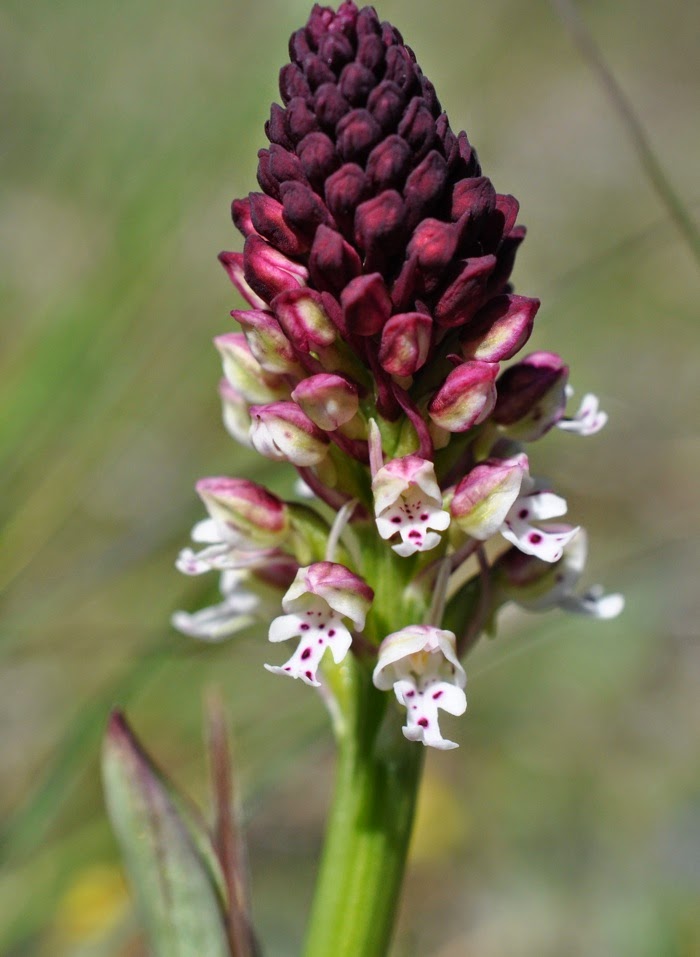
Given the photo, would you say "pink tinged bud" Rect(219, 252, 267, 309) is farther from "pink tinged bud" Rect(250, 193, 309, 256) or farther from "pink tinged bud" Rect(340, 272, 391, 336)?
"pink tinged bud" Rect(340, 272, 391, 336)

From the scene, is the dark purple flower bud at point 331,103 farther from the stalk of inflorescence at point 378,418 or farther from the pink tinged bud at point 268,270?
the pink tinged bud at point 268,270

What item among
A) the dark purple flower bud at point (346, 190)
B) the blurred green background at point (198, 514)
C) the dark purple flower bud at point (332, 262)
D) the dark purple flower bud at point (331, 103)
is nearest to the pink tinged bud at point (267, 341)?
the dark purple flower bud at point (332, 262)

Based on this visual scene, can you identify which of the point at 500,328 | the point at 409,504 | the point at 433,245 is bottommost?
the point at 409,504

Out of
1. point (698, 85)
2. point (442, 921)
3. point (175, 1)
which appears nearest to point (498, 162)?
point (698, 85)

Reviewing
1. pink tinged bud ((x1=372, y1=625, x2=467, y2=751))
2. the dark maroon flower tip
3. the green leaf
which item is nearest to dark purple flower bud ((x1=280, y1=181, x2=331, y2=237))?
the dark maroon flower tip

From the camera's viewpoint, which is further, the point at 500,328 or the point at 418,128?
the point at 500,328

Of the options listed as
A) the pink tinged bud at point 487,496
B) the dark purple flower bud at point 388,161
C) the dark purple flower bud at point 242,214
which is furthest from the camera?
the dark purple flower bud at point 242,214

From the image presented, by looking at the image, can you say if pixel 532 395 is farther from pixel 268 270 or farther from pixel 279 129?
pixel 279 129

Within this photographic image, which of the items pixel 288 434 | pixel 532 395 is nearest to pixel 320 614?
pixel 288 434
